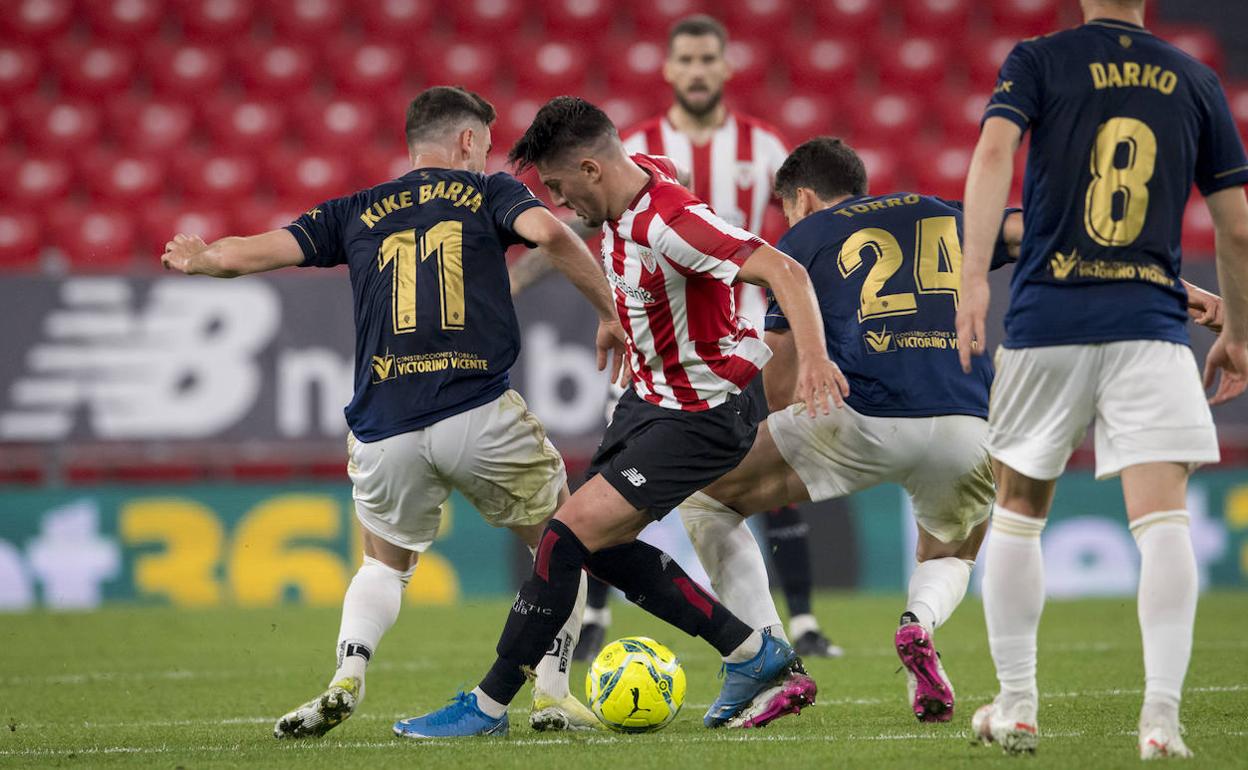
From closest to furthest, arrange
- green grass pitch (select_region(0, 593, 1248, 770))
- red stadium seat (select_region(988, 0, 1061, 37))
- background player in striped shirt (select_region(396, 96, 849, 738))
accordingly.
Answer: green grass pitch (select_region(0, 593, 1248, 770))
background player in striped shirt (select_region(396, 96, 849, 738))
red stadium seat (select_region(988, 0, 1061, 37))

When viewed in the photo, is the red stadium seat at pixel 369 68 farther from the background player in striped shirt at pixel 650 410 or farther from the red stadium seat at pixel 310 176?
the background player in striped shirt at pixel 650 410

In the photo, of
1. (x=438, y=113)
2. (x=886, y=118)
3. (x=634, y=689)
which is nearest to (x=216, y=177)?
(x=886, y=118)

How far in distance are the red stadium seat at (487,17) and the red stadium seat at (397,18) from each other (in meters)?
0.27

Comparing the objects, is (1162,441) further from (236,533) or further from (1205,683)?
(236,533)

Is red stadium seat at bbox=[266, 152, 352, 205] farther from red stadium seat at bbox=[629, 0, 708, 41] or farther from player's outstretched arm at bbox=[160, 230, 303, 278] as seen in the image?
player's outstretched arm at bbox=[160, 230, 303, 278]

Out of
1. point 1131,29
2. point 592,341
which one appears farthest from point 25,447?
point 1131,29

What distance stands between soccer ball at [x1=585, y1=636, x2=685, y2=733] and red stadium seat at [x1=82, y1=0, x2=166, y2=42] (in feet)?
34.9

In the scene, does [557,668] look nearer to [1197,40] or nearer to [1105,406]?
[1105,406]

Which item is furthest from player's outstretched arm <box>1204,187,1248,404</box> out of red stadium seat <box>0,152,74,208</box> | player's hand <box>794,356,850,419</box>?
red stadium seat <box>0,152,74,208</box>

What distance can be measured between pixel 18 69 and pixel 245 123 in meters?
2.03

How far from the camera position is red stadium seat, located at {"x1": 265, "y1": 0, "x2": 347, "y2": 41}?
1390 centimetres

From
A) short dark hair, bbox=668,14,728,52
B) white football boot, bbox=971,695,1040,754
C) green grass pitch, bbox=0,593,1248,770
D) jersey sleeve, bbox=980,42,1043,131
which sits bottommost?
green grass pitch, bbox=0,593,1248,770

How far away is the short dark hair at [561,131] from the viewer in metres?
4.36

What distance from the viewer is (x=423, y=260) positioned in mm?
4590
